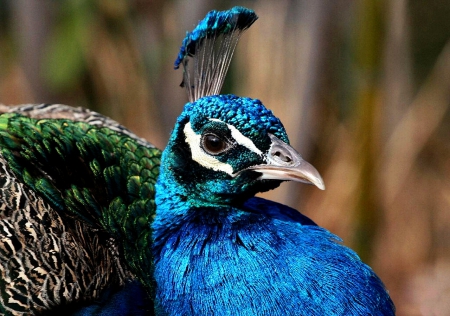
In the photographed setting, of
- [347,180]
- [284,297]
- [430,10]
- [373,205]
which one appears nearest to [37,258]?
[284,297]

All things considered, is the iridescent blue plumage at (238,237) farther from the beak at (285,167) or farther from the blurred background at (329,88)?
the blurred background at (329,88)

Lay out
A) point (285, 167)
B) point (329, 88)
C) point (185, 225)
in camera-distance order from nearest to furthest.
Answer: point (285, 167) < point (185, 225) < point (329, 88)

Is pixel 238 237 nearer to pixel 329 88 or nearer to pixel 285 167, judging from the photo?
pixel 285 167

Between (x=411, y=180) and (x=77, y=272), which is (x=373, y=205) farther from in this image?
(x=77, y=272)

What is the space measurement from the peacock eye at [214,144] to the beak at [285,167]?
0.26 feet

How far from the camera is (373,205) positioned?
2.71 metres

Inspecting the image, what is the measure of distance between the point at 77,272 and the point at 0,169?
33 centimetres

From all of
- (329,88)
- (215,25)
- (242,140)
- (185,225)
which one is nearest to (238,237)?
(185,225)

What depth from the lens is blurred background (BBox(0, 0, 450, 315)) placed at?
2.58 meters

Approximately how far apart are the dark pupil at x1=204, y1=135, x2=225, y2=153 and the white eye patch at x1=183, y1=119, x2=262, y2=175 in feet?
0.06

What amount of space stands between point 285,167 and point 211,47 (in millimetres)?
453

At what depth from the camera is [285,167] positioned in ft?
4.39

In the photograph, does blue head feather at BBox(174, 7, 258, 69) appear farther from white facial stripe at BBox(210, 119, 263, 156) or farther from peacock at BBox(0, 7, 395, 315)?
white facial stripe at BBox(210, 119, 263, 156)

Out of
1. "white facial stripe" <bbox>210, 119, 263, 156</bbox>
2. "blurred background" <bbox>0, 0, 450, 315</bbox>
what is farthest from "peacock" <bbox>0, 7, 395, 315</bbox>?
"blurred background" <bbox>0, 0, 450, 315</bbox>
